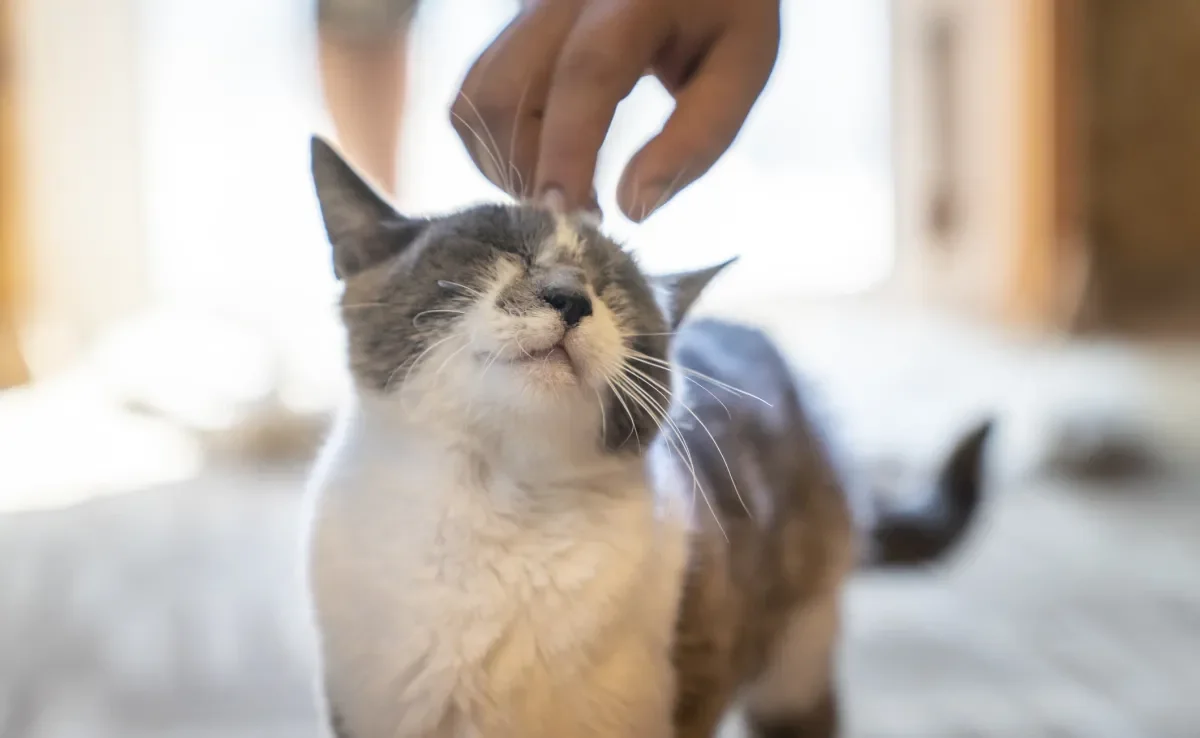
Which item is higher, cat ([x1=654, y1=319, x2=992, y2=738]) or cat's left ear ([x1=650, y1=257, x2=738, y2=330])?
cat's left ear ([x1=650, y1=257, x2=738, y2=330])

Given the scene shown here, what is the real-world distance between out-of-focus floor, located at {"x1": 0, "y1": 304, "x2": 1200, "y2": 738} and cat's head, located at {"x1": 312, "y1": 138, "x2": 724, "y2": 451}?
29 centimetres

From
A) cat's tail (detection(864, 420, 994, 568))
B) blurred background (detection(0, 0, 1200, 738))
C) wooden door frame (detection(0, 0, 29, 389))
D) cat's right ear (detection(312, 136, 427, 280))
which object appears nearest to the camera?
cat's right ear (detection(312, 136, 427, 280))

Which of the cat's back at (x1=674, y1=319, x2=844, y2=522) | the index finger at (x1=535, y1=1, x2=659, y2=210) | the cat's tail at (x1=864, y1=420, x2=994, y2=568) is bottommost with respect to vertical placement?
the cat's tail at (x1=864, y1=420, x2=994, y2=568)

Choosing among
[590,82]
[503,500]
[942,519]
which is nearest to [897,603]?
[942,519]

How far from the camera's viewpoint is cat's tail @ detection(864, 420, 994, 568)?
1.32 meters

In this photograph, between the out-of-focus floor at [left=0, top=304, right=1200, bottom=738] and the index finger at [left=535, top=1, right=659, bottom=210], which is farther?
the out-of-focus floor at [left=0, top=304, right=1200, bottom=738]

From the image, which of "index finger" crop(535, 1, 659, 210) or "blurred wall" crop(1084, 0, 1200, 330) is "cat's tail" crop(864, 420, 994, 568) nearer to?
"index finger" crop(535, 1, 659, 210)

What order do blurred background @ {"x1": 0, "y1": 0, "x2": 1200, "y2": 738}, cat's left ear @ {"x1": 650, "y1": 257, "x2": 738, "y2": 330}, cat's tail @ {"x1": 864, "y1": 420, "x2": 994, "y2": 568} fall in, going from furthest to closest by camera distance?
blurred background @ {"x1": 0, "y1": 0, "x2": 1200, "y2": 738}
cat's tail @ {"x1": 864, "y1": 420, "x2": 994, "y2": 568}
cat's left ear @ {"x1": 650, "y1": 257, "x2": 738, "y2": 330}

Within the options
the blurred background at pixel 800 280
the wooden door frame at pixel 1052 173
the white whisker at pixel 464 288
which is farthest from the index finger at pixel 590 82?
the wooden door frame at pixel 1052 173

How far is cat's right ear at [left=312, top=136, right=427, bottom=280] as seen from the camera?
85 cm

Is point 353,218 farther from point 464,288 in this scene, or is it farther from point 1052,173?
point 1052,173

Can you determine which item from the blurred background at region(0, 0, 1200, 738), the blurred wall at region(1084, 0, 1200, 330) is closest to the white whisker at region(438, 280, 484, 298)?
the blurred background at region(0, 0, 1200, 738)

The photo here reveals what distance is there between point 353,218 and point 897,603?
102 cm

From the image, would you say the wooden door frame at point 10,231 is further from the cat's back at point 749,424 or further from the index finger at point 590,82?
the index finger at point 590,82
